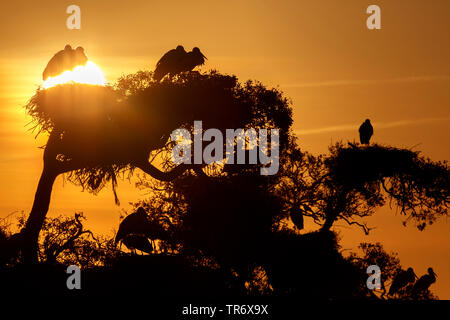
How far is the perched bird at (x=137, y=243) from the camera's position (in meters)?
42.9

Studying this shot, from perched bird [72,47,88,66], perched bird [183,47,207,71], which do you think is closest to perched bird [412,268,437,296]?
perched bird [183,47,207,71]

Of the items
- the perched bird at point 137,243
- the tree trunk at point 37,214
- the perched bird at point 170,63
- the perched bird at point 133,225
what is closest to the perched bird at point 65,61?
the perched bird at point 170,63

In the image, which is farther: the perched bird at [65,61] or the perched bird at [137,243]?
the perched bird at [65,61]

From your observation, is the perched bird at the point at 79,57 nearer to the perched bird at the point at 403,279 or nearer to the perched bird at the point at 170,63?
the perched bird at the point at 170,63

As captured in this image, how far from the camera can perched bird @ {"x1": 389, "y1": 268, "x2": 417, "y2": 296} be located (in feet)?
152

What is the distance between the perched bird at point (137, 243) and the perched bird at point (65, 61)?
1206 cm

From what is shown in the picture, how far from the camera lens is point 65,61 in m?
51.6

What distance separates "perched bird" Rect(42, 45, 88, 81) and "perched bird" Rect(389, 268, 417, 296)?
68.3 ft

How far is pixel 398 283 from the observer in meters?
46.4

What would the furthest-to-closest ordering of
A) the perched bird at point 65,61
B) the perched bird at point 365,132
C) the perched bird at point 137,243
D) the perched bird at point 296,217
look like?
1. the perched bird at point 65,61
2. the perched bird at point 365,132
3. the perched bird at point 296,217
4. the perched bird at point 137,243
